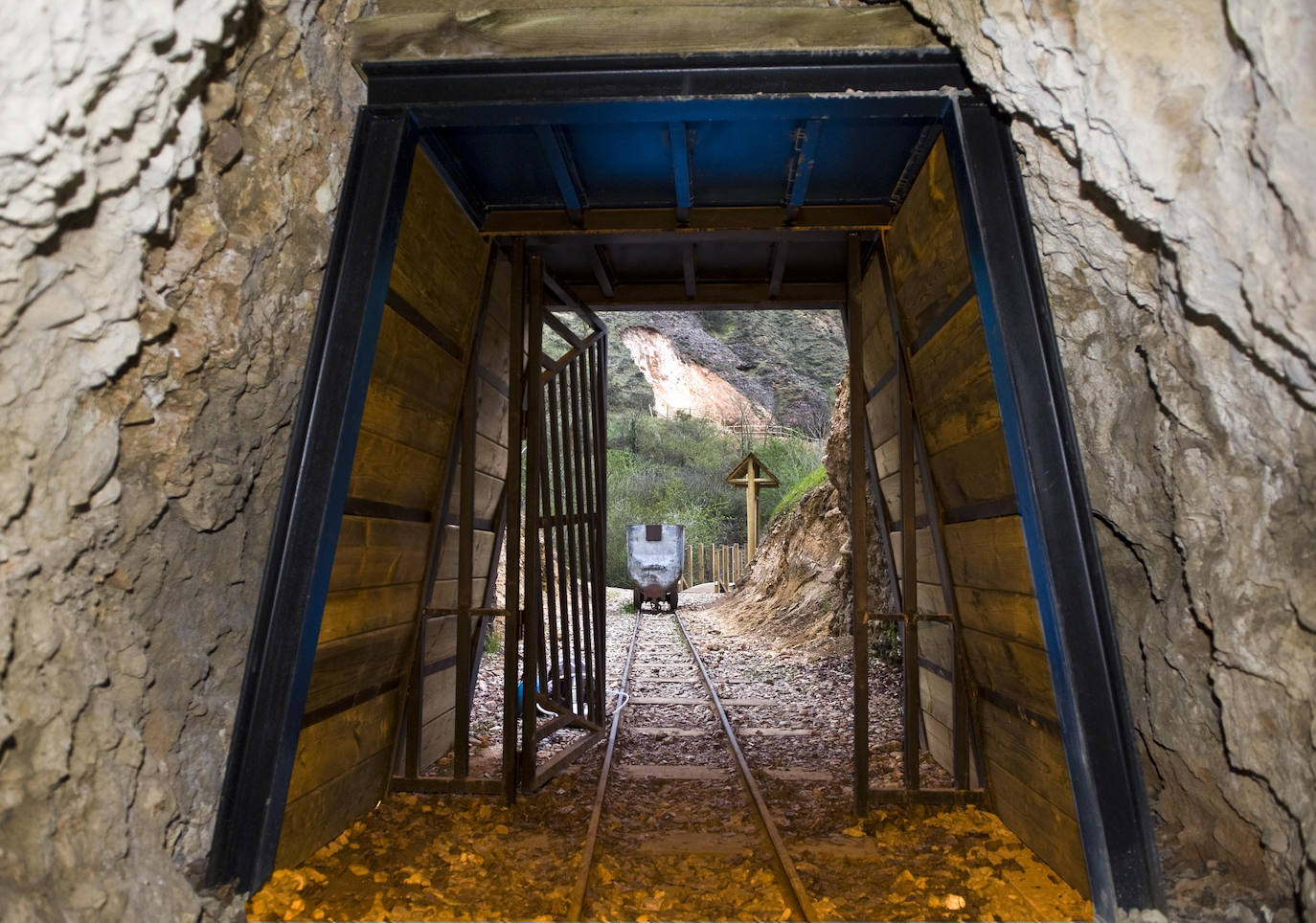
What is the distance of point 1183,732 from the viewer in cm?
353

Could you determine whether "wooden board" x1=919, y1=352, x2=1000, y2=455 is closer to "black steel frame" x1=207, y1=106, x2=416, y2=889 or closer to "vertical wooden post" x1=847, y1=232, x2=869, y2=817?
"vertical wooden post" x1=847, y1=232, x2=869, y2=817

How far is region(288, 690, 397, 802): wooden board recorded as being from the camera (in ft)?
11.7

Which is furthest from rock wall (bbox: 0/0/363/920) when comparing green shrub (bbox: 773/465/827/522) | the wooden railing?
the wooden railing

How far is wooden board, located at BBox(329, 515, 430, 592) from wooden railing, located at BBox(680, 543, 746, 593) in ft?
54.8

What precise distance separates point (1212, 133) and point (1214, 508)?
1315 millimetres

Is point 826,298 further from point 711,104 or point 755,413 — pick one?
point 755,413

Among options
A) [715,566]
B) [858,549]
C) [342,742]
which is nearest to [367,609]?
[342,742]

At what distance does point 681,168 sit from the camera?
13.0 feet

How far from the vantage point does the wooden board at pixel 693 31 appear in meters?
3.23

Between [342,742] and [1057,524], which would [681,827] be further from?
[1057,524]

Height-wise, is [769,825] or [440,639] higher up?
[440,639]

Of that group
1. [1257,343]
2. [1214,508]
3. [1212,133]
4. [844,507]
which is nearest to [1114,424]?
[1214,508]

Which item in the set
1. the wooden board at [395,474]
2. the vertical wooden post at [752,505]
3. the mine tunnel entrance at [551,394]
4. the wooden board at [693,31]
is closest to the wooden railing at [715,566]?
the vertical wooden post at [752,505]

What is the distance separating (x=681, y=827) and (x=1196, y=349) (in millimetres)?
3338
